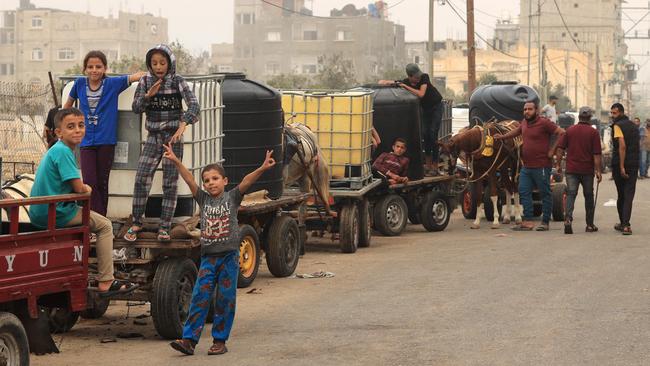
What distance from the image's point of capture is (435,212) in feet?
72.1

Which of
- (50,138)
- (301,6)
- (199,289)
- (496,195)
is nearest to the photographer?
(199,289)

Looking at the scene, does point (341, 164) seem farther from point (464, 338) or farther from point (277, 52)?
point (277, 52)

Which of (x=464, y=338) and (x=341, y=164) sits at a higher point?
(x=341, y=164)

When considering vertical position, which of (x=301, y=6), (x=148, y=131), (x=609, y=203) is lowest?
(x=609, y=203)

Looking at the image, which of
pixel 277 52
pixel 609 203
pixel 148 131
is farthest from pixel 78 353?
pixel 277 52

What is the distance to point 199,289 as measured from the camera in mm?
10125

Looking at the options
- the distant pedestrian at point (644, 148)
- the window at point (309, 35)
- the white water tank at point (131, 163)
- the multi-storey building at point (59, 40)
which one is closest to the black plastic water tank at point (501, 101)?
the white water tank at point (131, 163)

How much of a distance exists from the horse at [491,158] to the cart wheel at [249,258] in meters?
8.57

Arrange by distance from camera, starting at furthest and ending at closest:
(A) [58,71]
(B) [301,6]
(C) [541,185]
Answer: (B) [301,6]
(A) [58,71]
(C) [541,185]

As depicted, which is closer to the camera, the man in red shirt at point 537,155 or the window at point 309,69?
the man in red shirt at point 537,155

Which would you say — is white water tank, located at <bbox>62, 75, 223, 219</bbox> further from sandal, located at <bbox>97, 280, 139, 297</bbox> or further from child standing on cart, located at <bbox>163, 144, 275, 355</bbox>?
child standing on cart, located at <bbox>163, 144, 275, 355</bbox>

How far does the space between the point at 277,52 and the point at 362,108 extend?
401ft

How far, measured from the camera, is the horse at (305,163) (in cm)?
1664

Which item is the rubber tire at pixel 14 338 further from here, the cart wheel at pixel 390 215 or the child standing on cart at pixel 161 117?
the cart wheel at pixel 390 215
